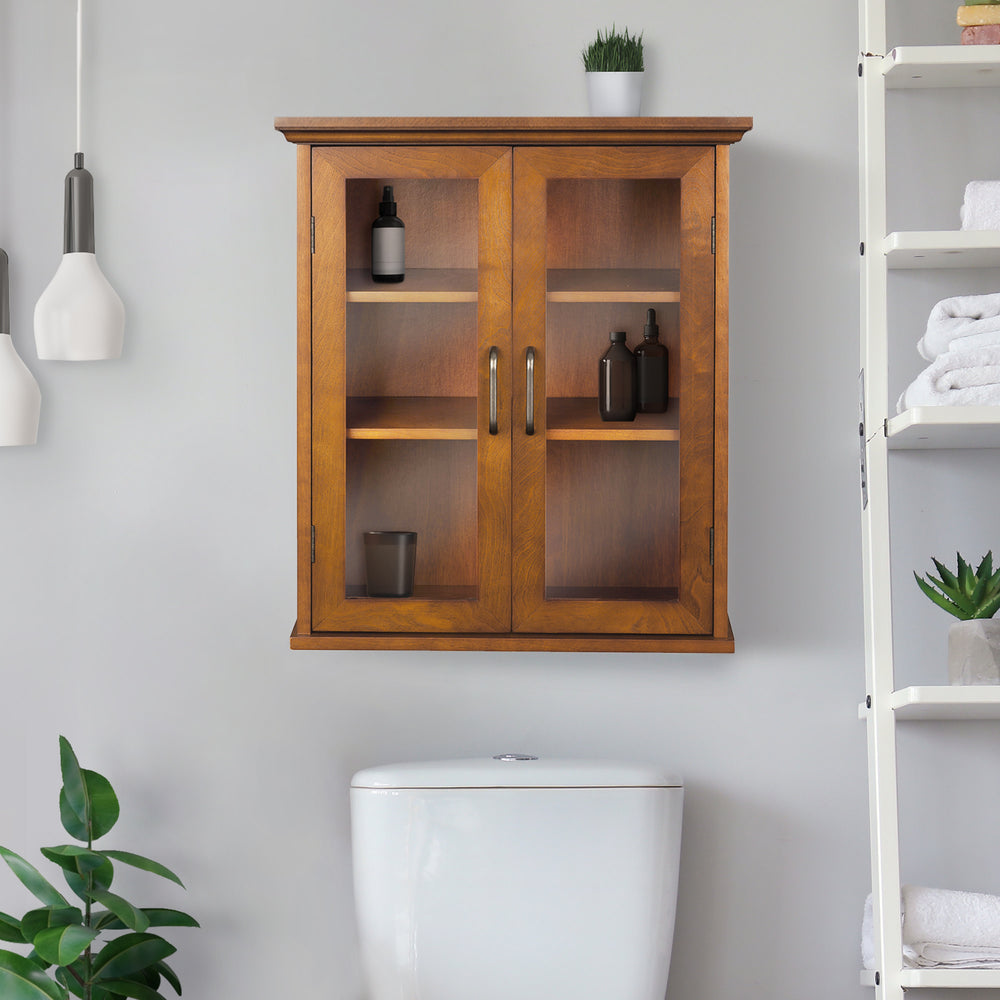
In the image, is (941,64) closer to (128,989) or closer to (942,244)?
(942,244)

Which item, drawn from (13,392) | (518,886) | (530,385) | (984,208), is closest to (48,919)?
(518,886)

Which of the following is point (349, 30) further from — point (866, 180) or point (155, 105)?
point (866, 180)

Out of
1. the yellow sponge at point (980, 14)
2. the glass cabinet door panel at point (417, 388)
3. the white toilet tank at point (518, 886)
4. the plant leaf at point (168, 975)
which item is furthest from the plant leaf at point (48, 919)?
the yellow sponge at point (980, 14)

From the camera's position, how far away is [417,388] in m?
1.48

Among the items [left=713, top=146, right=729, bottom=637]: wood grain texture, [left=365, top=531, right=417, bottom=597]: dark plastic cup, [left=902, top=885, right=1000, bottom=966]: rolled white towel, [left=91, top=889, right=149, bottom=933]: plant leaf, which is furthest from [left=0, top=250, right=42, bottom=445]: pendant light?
[left=902, top=885, right=1000, bottom=966]: rolled white towel

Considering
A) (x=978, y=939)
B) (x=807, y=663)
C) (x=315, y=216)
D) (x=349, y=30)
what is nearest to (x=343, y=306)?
(x=315, y=216)

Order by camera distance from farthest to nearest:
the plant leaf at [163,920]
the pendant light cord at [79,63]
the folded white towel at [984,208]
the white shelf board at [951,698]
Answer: the pendant light cord at [79,63] → the plant leaf at [163,920] → the folded white towel at [984,208] → the white shelf board at [951,698]

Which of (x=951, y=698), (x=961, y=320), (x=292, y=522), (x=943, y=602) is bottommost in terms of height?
(x=951, y=698)

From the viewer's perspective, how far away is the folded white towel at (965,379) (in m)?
1.32

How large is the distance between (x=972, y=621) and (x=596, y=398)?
0.56 m

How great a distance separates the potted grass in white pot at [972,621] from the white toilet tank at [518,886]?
415 mm

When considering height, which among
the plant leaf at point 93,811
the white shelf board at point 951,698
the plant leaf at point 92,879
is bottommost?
the plant leaf at point 92,879

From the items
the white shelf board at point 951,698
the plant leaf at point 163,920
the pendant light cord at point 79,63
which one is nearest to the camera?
the white shelf board at point 951,698

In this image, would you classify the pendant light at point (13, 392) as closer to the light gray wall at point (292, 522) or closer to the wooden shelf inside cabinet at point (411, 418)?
the light gray wall at point (292, 522)
